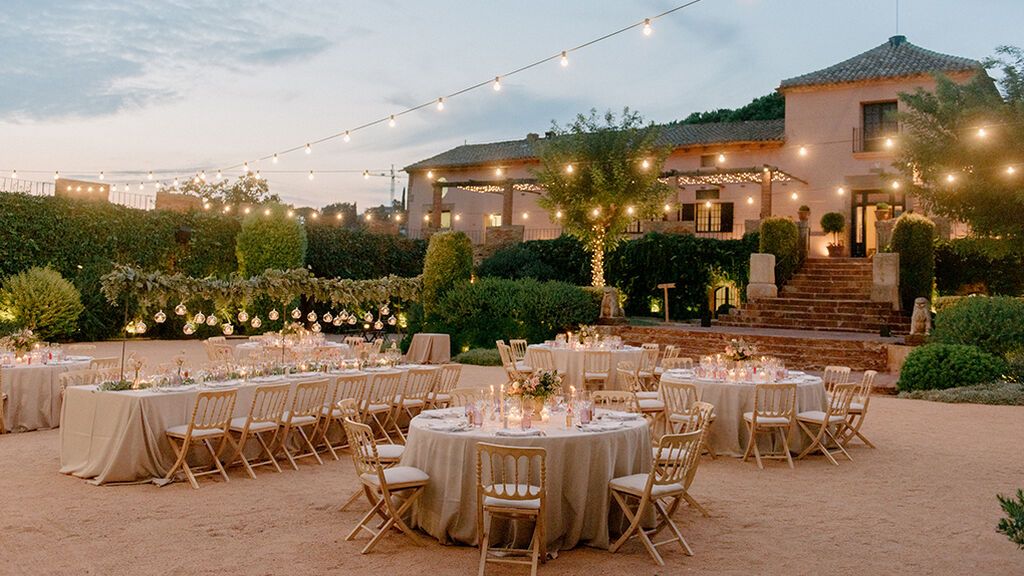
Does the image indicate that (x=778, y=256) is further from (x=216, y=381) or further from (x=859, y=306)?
(x=216, y=381)

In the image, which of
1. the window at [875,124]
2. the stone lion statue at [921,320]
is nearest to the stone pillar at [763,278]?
the stone lion statue at [921,320]

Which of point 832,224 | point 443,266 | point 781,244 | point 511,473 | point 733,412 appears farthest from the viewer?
point 832,224

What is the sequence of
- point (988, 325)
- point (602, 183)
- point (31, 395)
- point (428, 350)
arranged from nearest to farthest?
Result: point (31, 395), point (988, 325), point (428, 350), point (602, 183)

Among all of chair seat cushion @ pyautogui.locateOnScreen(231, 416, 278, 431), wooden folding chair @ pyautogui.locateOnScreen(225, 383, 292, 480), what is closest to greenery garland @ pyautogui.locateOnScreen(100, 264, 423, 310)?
wooden folding chair @ pyautogui.locateOnScreen(225, 383, 292, 480)

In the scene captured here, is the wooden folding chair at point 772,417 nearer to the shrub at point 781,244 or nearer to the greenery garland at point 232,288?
the greenery garland at point 232,288

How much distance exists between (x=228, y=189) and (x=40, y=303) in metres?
28.7

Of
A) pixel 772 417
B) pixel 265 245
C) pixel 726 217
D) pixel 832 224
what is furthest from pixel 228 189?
pixel 772 417

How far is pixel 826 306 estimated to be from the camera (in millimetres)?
19359

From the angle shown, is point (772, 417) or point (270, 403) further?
point (772, 417)

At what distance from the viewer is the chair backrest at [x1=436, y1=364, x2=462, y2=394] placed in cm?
996

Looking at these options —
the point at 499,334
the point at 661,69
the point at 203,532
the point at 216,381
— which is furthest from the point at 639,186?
the point at 203,532

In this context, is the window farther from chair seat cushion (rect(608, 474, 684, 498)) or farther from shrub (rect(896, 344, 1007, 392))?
chair seat cushion (rect(608, 474, 684, 498))

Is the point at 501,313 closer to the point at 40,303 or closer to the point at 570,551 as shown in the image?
the point at 40,303

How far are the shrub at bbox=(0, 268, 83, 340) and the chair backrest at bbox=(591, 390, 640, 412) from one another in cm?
1361
